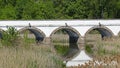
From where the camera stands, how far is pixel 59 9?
73000 millimetres

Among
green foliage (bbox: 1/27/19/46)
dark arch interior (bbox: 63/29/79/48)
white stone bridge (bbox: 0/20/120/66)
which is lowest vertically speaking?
dark arch interior (bbox: 63/29/79/48)

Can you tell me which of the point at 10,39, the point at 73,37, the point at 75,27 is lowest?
the point at 73,37

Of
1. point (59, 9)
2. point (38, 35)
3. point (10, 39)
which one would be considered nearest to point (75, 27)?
point (38, 35)

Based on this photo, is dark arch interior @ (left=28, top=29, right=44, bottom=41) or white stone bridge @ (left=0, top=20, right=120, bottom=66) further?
dark arch interior @ (left=28, top=29, right=44, bottom=41)

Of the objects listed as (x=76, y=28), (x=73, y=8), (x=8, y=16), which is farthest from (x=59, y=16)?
(x=76, y=28)

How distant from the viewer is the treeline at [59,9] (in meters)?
66.3

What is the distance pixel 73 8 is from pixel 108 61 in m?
60.5

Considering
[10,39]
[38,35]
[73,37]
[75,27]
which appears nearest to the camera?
[10,39]

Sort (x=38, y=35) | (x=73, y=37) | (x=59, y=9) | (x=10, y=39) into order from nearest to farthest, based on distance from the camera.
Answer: (x=10, y=39) < (x=38, y=35) < (x=73, y=37) < (x=59, y=9)

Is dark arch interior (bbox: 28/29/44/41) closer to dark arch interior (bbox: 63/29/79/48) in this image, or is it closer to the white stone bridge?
the white stone bridge

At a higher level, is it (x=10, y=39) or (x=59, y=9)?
(x=10, y=39)

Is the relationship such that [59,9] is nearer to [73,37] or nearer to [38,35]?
[73,37]

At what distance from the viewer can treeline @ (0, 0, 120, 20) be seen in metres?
66.3

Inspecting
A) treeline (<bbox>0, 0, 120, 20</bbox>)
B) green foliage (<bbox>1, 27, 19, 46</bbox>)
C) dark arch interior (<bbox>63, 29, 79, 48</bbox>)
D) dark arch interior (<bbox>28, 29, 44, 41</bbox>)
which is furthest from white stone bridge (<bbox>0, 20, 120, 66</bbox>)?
green foliage (<bbox>1, 27, 19, 46</bbox>)
